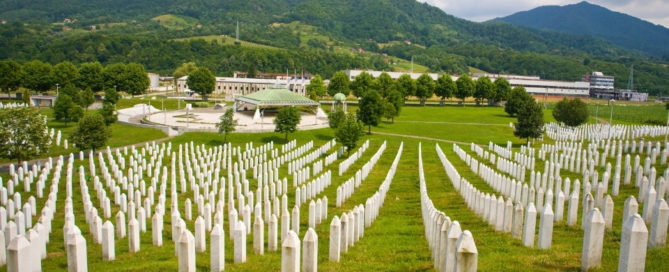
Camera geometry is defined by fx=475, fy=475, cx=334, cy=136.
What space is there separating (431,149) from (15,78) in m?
70.4

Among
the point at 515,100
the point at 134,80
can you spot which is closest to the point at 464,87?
the point at 515,100

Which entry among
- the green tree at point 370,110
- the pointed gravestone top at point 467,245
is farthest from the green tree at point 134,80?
the pointed gravestone top at point 467,245

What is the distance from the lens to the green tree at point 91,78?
8181 centimetres

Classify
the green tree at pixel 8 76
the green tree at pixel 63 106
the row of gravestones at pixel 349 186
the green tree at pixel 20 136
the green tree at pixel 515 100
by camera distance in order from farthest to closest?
the green tree at pixel 8 76
the green tree at pixel 515 100
the green tree at pixel 63 106
the green tree at pixel 20 136
the row of gravestones at pixel 349 186

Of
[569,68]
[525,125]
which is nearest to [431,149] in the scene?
[525,125]

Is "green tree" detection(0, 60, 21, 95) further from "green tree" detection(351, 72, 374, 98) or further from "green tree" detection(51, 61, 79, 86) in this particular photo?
"green tree" detection(351, 72, 374, 98)

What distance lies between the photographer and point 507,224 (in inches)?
434

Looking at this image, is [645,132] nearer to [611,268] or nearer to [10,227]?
[611,268]

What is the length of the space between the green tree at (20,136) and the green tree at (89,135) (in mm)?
2101

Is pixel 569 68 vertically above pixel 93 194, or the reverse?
pixel 569 68

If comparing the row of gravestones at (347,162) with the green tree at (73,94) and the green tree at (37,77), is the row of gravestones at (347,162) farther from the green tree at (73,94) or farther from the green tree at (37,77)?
the green tree at (37,77)

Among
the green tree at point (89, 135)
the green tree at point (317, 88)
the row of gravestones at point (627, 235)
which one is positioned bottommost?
the green tree at point (89, 135)

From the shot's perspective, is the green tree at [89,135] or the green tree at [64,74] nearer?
the green tree at [89,135]

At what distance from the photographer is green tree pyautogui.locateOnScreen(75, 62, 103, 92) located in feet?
268
